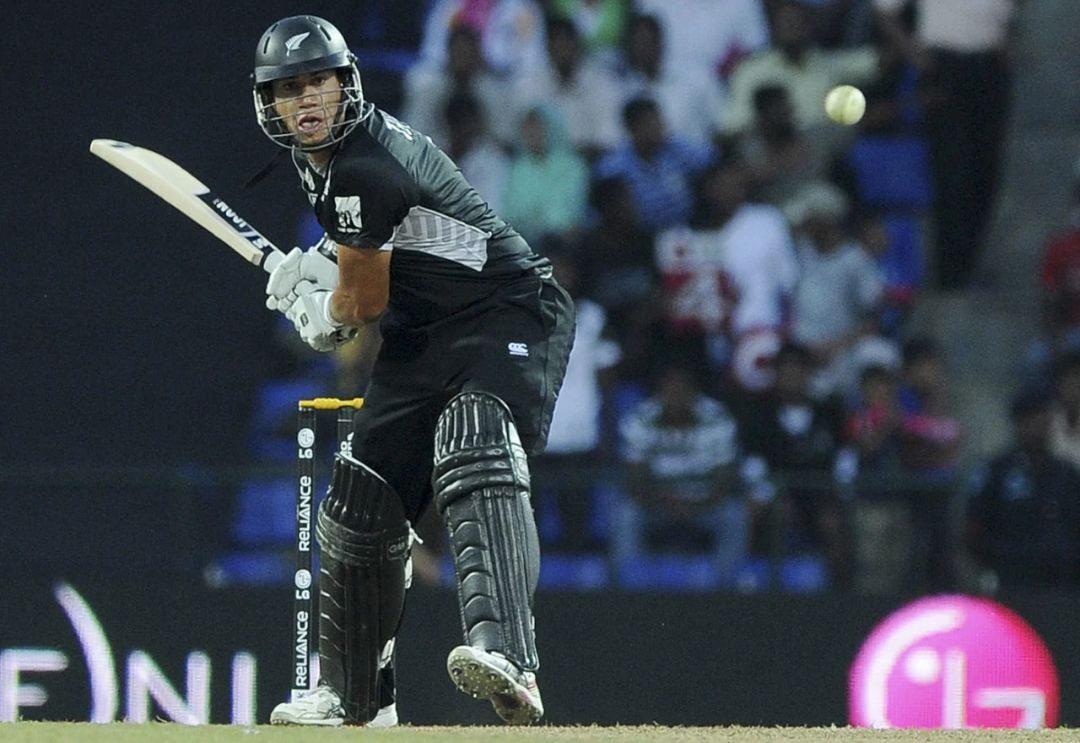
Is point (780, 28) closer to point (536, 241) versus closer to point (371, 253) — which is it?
point (536, 241)

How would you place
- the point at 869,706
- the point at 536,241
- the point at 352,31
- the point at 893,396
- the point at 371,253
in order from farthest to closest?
1. the point at 352,31
2. the point at 536,241
3. the point at 893,396
4. the point at 869,706
5. the point at 371,253

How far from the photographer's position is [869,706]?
6.99 metres

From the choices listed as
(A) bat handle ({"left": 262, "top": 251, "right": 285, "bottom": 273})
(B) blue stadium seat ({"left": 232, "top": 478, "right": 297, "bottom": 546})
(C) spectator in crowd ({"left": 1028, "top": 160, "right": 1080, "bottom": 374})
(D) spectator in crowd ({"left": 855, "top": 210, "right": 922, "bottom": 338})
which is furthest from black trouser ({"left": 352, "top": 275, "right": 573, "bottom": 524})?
(C) spectator in crowd ({"left": 1028, "top": 160, "right": 1080, "bottom": 374})

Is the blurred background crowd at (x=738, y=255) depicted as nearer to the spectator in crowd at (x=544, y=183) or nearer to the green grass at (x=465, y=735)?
the spectator in crowd at (x=544, y=183)

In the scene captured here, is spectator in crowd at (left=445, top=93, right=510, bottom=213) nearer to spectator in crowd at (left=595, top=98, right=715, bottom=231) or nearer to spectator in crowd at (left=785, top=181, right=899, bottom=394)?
spectator in crowd at (left=595, top=98, right=715, bottom=231)

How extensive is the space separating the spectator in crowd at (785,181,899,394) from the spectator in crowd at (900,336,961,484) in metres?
0.16

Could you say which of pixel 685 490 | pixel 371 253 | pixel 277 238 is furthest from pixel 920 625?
pixel 277 238

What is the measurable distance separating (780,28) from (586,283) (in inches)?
64.9

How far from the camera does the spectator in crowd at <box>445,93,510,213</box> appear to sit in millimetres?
9719

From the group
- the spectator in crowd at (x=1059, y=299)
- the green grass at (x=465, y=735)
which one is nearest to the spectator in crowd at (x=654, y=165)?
the spectator in crowd at (x=1059, y=299)

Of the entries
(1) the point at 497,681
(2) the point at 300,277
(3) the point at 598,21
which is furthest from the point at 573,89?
(1) the point at 497,681

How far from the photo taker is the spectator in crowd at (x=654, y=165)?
953cm

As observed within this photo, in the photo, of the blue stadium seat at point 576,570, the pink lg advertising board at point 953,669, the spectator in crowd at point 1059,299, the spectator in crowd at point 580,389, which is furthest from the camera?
the spectator in crowd at point 1059,299

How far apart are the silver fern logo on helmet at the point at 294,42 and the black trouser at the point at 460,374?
73 cm
